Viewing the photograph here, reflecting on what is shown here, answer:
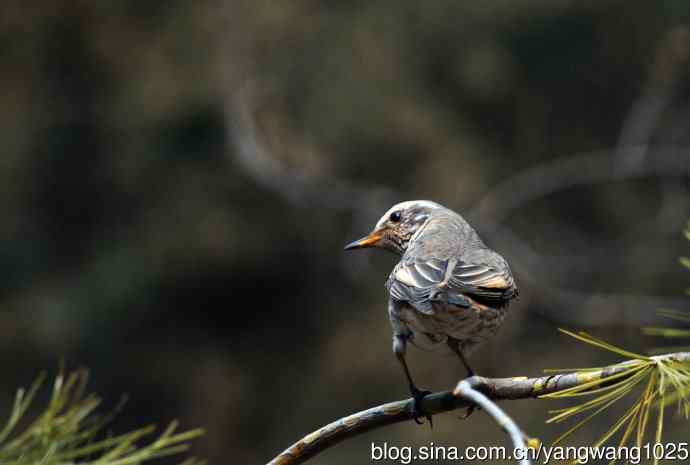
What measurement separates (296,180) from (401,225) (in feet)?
17.3

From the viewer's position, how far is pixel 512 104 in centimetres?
924

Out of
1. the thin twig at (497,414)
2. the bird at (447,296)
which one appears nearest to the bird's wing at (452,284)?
the bird at (447,296)

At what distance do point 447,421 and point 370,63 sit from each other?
10.5 ft

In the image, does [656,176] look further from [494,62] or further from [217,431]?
[217,431]

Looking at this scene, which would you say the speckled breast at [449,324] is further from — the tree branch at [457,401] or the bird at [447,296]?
the tree branch at [457,401]

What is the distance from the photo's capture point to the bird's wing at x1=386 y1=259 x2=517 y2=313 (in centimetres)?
240

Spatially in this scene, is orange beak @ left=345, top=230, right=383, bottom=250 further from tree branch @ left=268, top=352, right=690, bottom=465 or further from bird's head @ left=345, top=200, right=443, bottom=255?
tree branch @ left=268, top=352, right=690, bottom=465

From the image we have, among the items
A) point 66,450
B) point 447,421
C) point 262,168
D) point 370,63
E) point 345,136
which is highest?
point 370,63

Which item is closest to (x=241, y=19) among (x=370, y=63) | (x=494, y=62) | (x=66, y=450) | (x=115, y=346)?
(x=370, y=63)

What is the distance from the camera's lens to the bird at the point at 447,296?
7.87 ft

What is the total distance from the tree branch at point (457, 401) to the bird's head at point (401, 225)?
1.19 metres

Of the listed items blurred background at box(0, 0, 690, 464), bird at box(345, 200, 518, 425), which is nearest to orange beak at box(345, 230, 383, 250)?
bird at box(345, 200, 518, 425)

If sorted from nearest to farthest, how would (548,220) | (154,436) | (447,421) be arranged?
1. (447,421)
2. (548,220)
3. (154,436)

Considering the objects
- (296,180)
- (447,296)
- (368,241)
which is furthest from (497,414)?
(296,180)
